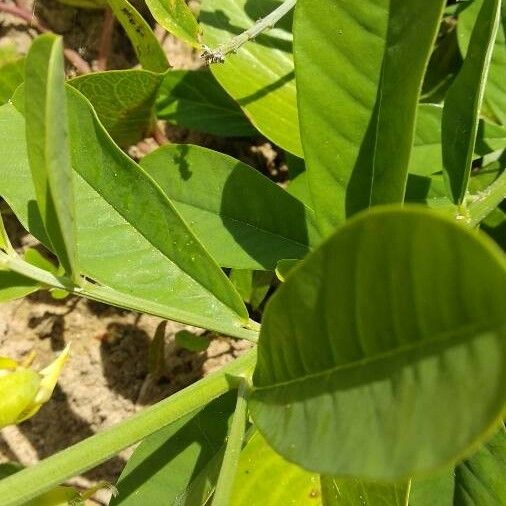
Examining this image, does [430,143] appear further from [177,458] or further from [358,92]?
[177,458]

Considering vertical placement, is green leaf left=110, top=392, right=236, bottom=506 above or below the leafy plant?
below

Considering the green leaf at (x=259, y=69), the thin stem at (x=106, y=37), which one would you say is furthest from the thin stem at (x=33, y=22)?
the green leaf at (x=259, y=69)

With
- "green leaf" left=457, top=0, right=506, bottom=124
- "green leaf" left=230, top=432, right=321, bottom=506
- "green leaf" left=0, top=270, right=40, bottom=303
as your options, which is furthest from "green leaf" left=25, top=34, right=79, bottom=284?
"green leaf" left=457, top=0, right=506, bottom=124

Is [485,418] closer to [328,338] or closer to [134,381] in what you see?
[328,338]

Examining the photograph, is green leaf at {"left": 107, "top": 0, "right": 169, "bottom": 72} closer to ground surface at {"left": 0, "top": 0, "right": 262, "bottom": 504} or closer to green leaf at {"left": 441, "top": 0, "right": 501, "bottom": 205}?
ground surface at {"left": 0, "top": 0, "right": 262, "bottom": 504}

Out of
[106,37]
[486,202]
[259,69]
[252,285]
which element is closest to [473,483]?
[486,202]
